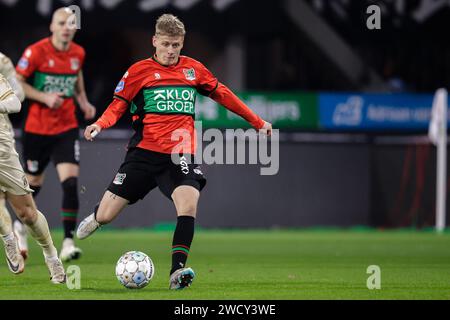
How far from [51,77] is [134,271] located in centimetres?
458

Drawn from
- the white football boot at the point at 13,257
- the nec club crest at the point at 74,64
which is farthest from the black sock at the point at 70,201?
the white football boot at the point at 13,257

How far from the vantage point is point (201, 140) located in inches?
725

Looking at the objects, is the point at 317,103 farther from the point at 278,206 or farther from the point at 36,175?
the point at 36,175

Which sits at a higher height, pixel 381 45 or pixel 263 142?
pixel 381 45

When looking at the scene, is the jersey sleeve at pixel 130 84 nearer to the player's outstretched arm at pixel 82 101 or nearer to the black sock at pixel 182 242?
the black sock at pixel 182 242

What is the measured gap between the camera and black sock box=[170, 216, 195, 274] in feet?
29.0

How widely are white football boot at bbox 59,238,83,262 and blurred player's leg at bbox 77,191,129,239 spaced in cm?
251

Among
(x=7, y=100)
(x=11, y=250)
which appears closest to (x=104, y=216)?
(x=11, y=250)

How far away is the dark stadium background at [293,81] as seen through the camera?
63.0 feet

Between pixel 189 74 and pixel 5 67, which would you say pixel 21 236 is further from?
pixel 189 74

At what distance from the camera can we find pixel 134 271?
873 cm

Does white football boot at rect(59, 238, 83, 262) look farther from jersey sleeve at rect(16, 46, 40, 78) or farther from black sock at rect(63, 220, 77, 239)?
jersey sleeve at rect(16, 46, 40, 78)
